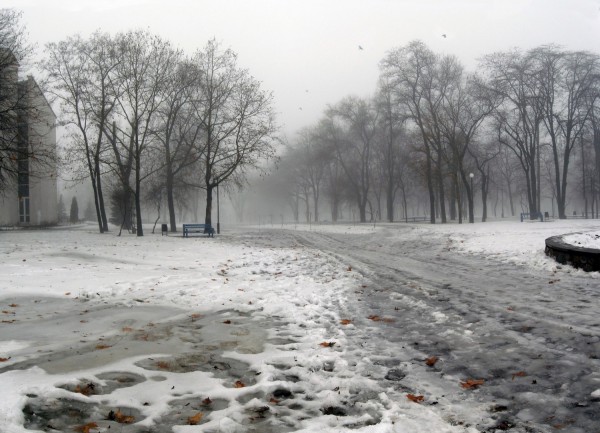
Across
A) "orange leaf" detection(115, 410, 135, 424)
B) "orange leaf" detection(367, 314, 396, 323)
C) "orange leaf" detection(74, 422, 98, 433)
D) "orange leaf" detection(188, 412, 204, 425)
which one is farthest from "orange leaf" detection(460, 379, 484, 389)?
"orange leaf" detection(74, 422, 98, 433)

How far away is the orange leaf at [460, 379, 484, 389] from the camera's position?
4.08 m

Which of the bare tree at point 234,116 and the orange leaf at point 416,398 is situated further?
the bare tree at point 234,116

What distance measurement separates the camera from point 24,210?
1779 inches

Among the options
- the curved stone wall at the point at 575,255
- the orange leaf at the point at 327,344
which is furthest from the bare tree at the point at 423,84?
the orange leaf at the point at 327,344

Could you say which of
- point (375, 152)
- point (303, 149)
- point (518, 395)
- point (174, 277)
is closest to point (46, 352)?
point (518, 395)

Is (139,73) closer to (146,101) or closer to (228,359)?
(146,101)

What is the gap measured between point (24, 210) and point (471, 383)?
5015 cm

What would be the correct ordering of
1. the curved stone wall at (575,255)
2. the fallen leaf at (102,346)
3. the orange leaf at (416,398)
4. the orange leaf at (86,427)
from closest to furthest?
the orange leaf at (86,427)
the orange leaf at (416,398)
the fallen leaf at (102,346)
the curved stone wall at (575,255)

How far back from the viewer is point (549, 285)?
9500 millimetres

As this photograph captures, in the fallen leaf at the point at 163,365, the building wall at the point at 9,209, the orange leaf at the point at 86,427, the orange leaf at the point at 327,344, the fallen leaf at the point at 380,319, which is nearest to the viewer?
the orange leaf at the point at 86,427

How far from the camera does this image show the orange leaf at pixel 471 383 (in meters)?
4.08

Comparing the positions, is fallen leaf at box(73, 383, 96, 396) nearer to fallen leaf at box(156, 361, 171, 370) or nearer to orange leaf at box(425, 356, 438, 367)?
fallen leaf at box(156, 361, 171, 370)

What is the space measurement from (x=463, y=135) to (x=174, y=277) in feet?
110

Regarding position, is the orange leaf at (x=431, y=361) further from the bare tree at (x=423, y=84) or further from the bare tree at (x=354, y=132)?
the bare tree at (x=354, y=132)
